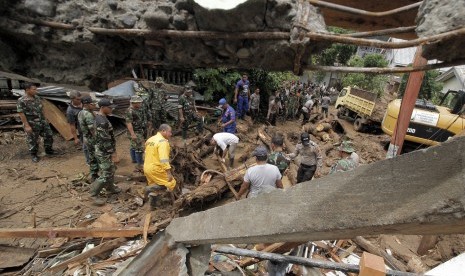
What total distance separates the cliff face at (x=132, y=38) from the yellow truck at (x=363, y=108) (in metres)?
13.8

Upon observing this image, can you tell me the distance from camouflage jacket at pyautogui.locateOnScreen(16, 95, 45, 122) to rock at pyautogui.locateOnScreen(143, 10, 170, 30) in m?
6.50

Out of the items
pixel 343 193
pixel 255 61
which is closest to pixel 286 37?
pixel 255 61

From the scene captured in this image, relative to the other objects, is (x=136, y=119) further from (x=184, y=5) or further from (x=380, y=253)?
(x=380, y=253)

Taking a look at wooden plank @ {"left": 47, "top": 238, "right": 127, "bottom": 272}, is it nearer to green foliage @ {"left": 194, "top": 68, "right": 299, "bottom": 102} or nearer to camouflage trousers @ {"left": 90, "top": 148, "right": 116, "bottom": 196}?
camouflage trousers @ {"left": 90, "top": 148, "right": 116, "bottom": 196}

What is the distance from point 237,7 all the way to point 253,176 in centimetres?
317

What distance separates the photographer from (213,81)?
507 inches

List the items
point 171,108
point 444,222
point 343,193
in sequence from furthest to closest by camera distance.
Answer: point 171,108
point 343,193
point 444,222

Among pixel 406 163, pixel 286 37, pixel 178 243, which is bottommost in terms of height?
pixel 178 243

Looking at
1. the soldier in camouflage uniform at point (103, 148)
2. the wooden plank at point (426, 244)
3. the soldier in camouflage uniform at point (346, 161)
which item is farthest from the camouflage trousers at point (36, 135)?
the wooden plank at point (426, 244)

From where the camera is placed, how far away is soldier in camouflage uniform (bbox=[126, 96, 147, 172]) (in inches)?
298

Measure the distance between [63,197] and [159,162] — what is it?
2.64m

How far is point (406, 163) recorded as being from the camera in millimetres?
1376

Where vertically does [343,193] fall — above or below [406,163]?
below

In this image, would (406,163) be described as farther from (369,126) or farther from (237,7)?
(369,126)
